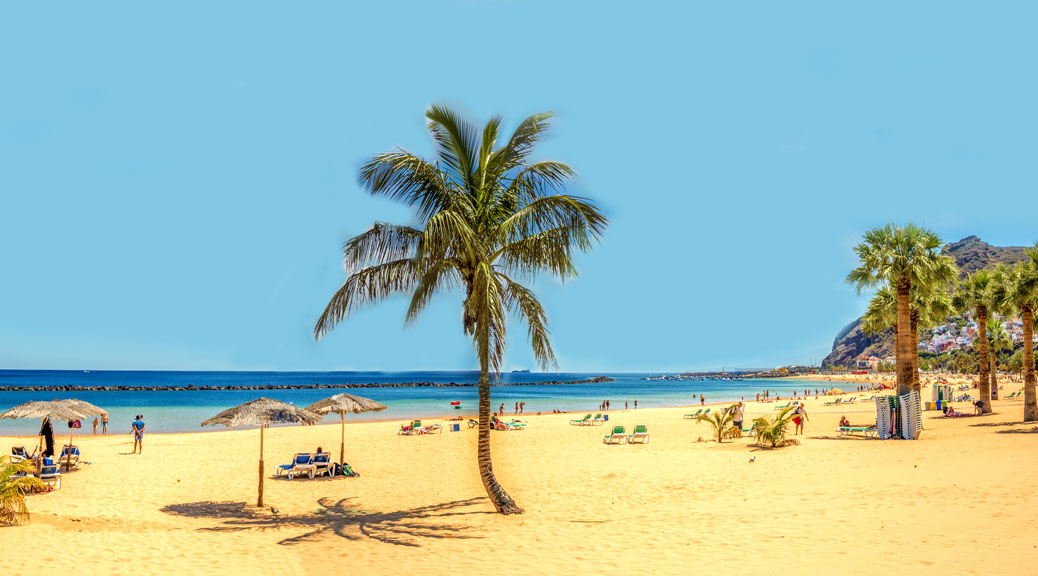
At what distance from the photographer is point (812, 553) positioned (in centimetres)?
764

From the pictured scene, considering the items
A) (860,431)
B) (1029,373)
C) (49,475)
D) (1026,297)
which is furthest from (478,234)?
(1029,373)

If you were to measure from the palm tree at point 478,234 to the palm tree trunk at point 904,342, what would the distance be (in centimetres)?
1702

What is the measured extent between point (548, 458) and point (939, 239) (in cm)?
1581

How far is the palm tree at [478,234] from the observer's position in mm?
10078

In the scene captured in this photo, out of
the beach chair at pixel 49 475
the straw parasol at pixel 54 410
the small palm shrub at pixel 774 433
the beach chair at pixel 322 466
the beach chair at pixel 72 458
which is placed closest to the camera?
the beach chair at pixel 49 475

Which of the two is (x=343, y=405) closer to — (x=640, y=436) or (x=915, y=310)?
(x=640, y=436)

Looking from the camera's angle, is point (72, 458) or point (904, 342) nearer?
point (72, 458)

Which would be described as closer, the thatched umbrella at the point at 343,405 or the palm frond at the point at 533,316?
the palm frond at the point at 533,316

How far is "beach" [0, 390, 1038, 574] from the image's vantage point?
772cm

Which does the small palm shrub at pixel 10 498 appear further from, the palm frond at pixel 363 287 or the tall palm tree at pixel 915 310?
the tall palm tree at pixel 915 310

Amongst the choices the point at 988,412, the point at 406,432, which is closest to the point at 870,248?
the point at 988,412

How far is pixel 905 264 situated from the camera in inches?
865

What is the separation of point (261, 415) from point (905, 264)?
2139cm

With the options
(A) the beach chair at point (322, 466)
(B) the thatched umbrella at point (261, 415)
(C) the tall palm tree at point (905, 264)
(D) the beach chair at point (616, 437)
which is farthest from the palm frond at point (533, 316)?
(C) the tall palm tree at point (905, 264)
